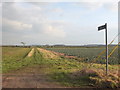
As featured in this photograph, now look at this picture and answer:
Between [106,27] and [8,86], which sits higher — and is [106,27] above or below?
above

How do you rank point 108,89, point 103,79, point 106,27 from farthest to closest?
point 106,27 → point 103,79 → point 108,89

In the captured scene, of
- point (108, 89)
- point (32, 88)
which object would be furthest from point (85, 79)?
point (32, 88)

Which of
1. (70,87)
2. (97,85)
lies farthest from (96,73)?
(70,87)

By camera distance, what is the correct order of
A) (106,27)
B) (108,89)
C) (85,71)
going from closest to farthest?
(108,89) < (106,27) < (85,71)

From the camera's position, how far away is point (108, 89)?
5785 mm

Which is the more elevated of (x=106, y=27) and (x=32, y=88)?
(x=106, y=27)

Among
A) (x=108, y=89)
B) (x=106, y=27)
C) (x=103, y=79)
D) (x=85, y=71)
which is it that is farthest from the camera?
(x=85, y=71)

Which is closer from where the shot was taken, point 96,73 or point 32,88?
point 32,88

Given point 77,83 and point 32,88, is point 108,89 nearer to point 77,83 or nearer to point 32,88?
point 77,83

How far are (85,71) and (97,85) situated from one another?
1.88m

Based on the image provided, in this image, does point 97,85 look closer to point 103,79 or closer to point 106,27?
point 103,79

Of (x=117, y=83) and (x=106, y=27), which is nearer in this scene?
(x=117, y=83)

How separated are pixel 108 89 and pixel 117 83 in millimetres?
511

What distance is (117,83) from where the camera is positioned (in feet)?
19.6
